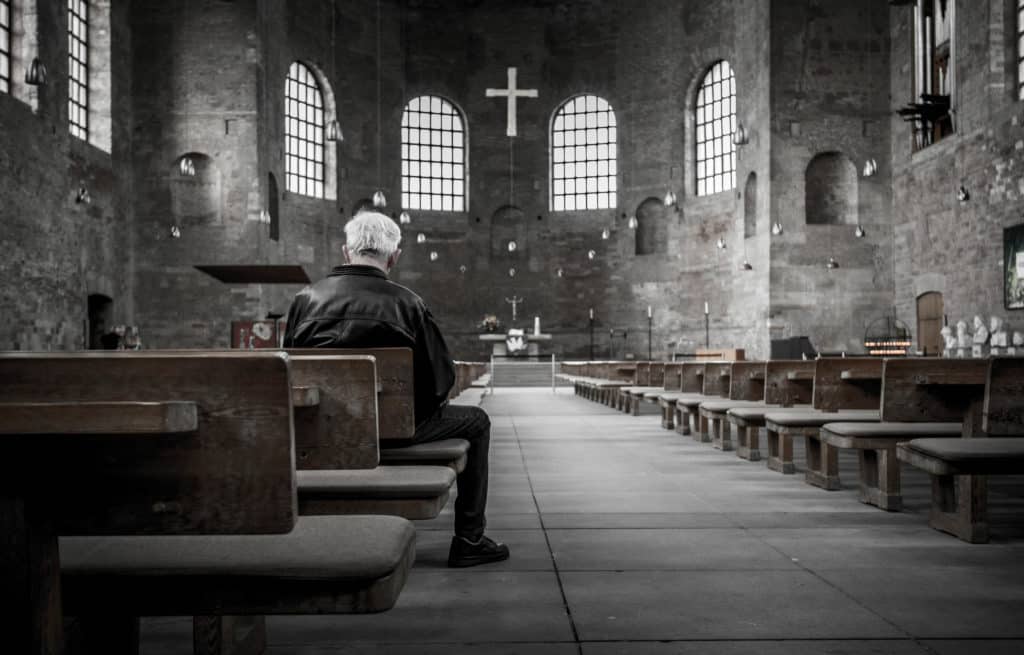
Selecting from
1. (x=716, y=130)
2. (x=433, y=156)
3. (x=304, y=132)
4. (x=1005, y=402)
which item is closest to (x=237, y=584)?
(x=1005, y=402)

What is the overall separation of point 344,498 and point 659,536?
159 centimetres

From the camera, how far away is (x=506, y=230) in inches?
1084

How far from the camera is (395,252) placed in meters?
3.36

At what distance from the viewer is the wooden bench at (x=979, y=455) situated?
10.3ft

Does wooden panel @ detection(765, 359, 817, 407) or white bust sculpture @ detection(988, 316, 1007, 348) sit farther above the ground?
white bust sculpture @ detection(988, 316, 1007, 348)

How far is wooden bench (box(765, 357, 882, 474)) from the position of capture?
196 inches

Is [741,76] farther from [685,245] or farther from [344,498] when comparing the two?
[344,498]

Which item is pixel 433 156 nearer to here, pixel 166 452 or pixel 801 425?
pixel 801 425

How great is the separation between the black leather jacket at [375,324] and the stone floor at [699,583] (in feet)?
2.16

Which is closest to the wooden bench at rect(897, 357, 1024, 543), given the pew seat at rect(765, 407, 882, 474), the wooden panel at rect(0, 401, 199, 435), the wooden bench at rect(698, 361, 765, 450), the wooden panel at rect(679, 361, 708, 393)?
the pew seat at rect(765, 407, 882, 474)

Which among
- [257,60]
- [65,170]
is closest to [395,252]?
[65,170]

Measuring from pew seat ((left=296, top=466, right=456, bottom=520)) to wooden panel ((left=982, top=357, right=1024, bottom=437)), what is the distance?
6.63ft

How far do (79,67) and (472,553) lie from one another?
687 inches

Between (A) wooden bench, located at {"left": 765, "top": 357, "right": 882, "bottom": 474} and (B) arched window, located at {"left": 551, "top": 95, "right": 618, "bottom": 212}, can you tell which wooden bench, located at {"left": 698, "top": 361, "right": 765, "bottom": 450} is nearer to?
(A) wooden bench, located at {"left": 765, "top": 357, "right": 882, "bottom": 474}
